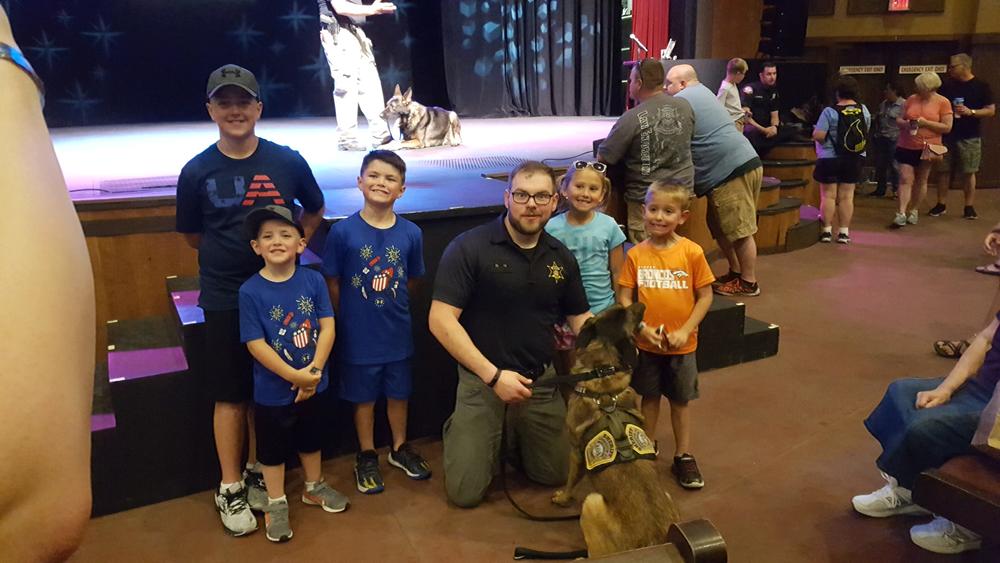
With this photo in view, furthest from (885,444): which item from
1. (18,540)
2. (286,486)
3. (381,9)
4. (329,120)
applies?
(329,120)

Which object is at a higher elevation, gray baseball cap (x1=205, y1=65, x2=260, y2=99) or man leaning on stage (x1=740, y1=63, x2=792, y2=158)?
gray baseball cap (x1=205, y1=65, x2=260, y2=99)

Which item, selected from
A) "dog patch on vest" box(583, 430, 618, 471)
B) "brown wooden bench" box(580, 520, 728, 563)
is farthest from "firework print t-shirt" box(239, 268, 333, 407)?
"brown wooden bench" box(580, 520, 728, 563)

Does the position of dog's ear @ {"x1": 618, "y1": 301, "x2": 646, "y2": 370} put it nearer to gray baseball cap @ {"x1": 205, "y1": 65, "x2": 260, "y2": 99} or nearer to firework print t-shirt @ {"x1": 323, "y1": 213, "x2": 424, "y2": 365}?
firework print t-shirt @ {"x1": 323, "y1": 213, "x2": 424, "y2": 365}

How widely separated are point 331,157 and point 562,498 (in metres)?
3.76

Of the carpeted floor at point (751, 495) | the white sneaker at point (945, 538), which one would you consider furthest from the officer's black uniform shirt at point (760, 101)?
the white sneaker at point (945, 538)

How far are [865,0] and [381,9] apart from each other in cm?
732

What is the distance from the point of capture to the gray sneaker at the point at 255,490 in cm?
271

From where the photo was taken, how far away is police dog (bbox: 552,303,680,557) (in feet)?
6.60

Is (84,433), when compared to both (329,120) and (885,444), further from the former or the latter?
(329,120)

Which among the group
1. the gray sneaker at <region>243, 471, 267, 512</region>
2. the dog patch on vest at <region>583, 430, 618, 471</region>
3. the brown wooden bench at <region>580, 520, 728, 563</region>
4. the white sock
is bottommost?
the gray sneaker at <region>243, 471, 267, 512</region>

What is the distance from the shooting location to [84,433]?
0.48 m

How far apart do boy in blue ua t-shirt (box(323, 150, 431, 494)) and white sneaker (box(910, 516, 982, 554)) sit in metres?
1.77

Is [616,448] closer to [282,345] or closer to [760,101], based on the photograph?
[282,345]

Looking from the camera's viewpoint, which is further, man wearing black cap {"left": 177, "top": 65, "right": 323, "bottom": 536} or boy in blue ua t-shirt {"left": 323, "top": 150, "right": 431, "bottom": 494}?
boy in blue ua t-shirt {"left": 323, "top": 150, "right": 431, "bottom": 494}
